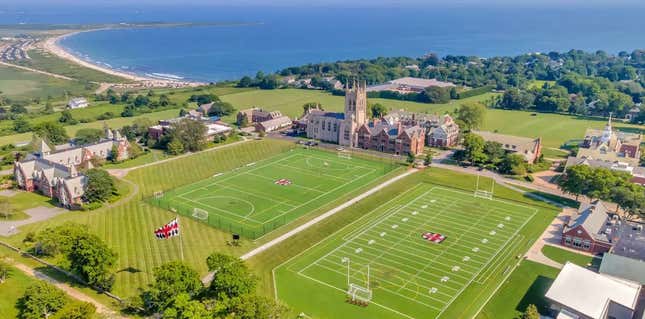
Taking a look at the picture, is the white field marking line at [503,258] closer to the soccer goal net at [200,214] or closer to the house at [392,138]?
the house at [392,138]

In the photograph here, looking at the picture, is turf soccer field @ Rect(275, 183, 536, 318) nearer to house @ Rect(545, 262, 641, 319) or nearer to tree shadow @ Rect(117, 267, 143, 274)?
house @ Rect(545, 262, 641, 319)

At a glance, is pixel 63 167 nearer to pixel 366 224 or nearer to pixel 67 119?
pixel 366 224

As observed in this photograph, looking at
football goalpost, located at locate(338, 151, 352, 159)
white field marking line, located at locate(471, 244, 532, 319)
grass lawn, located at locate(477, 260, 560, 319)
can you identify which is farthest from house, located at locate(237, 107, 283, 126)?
grass lawn, located at locate(477, 260, 560, 319)

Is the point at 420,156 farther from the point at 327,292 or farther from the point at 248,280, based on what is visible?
the point at 248,280

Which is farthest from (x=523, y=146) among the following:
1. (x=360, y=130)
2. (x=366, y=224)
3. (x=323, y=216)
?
(x=323, y=216)

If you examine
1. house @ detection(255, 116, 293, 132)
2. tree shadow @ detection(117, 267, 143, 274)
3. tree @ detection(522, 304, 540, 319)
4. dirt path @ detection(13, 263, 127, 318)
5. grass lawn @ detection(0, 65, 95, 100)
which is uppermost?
grass lawn @ detection(0, 65, 95, 100)

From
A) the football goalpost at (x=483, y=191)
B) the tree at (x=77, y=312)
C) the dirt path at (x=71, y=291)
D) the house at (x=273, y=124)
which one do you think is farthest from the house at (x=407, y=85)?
the tree at (x=77, y=312)
